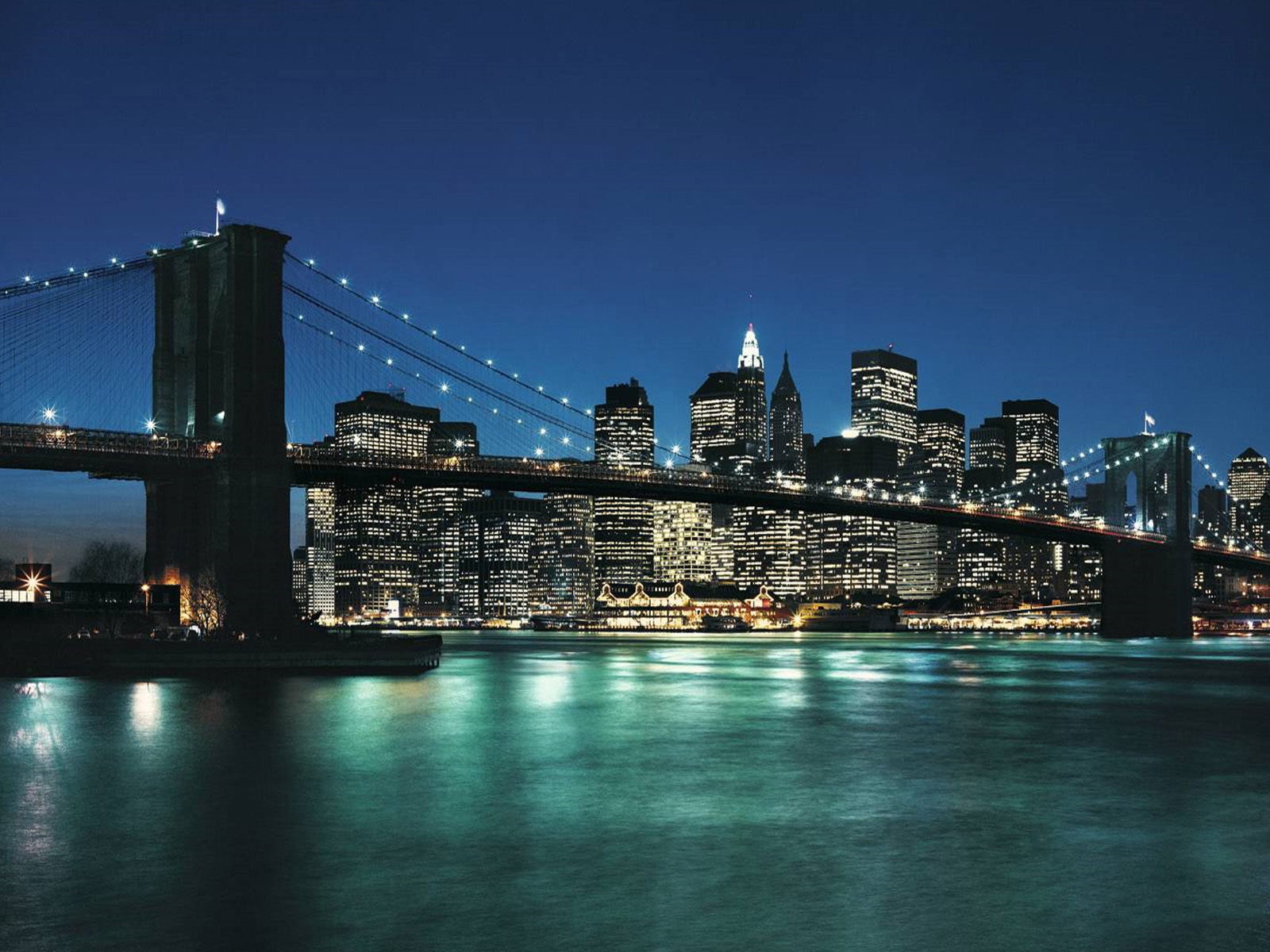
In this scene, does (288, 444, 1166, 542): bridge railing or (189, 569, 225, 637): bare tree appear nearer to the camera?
(189, 569, 225, 637): bare tree

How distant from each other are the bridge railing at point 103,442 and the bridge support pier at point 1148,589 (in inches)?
2688

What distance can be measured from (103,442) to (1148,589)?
7549 cm

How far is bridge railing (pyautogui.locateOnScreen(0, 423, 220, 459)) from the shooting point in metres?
51.1

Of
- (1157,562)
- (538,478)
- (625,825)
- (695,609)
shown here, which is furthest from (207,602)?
(695,609)

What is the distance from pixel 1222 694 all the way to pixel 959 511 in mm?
52853

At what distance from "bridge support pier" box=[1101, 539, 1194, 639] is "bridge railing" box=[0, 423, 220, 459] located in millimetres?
68273

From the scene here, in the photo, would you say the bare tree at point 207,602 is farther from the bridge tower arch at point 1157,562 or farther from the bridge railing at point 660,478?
the bridge tower arch at point 1157,562

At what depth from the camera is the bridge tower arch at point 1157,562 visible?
9662 cm

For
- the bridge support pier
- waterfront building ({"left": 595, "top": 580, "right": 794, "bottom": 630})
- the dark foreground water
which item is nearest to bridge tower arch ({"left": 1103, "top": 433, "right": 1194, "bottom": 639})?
the bridge support pier

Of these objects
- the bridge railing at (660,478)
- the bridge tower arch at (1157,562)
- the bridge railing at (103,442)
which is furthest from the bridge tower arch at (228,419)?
the bridge tower arch at (1157,562)

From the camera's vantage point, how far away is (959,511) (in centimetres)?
9262

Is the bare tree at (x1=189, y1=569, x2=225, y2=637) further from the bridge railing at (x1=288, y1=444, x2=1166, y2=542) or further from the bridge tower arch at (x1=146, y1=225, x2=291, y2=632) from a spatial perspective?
the bridge railing at (x1=288, y1=444, x2=1166, y2=542)

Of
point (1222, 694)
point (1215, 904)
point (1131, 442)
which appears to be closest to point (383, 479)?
point (1222, 694)

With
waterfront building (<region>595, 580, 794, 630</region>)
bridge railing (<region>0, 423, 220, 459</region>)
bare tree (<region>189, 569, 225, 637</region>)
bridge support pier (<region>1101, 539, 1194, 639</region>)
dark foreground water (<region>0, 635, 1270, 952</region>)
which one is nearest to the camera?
dark foreground water (<region>0, 635, 1270, 952</region>)
